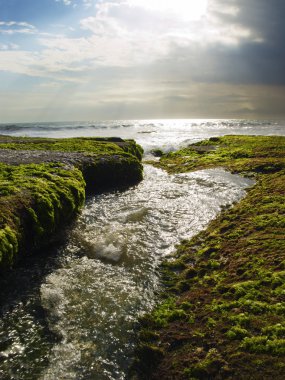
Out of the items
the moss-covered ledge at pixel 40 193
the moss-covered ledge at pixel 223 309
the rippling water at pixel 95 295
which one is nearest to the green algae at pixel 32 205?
the moss-covered ledge at pixel 40 193

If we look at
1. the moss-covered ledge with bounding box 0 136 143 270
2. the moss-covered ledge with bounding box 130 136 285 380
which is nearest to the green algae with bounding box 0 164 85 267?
the moss-covered ledge with bounding box 0 136 143 270

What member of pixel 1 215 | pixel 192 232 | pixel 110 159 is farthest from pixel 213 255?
pixel 110 159

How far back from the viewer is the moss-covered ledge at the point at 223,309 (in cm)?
691

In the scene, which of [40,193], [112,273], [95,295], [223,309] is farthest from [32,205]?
[223,309]

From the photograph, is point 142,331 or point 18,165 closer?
point 142,331

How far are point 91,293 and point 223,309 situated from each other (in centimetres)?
393

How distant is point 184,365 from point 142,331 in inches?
59.9

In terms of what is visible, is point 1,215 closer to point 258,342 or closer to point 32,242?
point 32,242

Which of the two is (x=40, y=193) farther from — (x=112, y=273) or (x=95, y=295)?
(x=95, y=295)

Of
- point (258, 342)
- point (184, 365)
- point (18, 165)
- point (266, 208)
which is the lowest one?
point (184, 365)

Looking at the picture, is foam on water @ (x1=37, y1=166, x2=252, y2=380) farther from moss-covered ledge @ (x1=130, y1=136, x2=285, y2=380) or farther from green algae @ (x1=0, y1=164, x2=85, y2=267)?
green algae @ (x1=0, y1=164, x2=85, y2=267)

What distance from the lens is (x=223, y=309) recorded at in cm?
861

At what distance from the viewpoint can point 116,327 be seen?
332 inches

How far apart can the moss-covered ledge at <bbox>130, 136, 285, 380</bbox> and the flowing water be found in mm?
648
